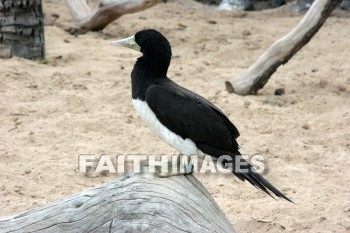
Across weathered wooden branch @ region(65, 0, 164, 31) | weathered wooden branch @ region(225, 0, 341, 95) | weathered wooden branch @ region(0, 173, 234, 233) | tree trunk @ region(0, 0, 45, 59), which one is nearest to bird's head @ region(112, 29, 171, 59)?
weathered wooden branch @ region(0, 173, 234, 233)

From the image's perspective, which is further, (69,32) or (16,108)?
(69,32)

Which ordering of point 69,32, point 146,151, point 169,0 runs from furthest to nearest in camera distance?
point 169,0 < point 69,32 < point 146,151

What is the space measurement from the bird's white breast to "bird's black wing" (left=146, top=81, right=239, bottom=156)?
0.07 ft

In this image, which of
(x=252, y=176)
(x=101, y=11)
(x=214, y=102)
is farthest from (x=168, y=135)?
(x=101, y=11)

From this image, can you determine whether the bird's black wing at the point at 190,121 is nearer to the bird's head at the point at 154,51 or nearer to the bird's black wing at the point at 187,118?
the bird's black wing at the point at 187,118

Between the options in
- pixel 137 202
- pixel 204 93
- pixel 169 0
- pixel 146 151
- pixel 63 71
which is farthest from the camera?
pixel 169 0

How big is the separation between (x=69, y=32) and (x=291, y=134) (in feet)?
12.2

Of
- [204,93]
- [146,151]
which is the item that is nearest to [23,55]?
[204,93]

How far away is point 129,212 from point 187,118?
2.08 feet

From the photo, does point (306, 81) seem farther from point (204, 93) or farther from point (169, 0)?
point (169, 0)

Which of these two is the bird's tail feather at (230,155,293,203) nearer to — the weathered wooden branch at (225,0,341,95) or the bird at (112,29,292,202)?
the bird at (112,29,292,202)

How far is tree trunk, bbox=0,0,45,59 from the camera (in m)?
6.09

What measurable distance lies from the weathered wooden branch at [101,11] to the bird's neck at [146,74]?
3.96 m

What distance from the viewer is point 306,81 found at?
20.0ft
